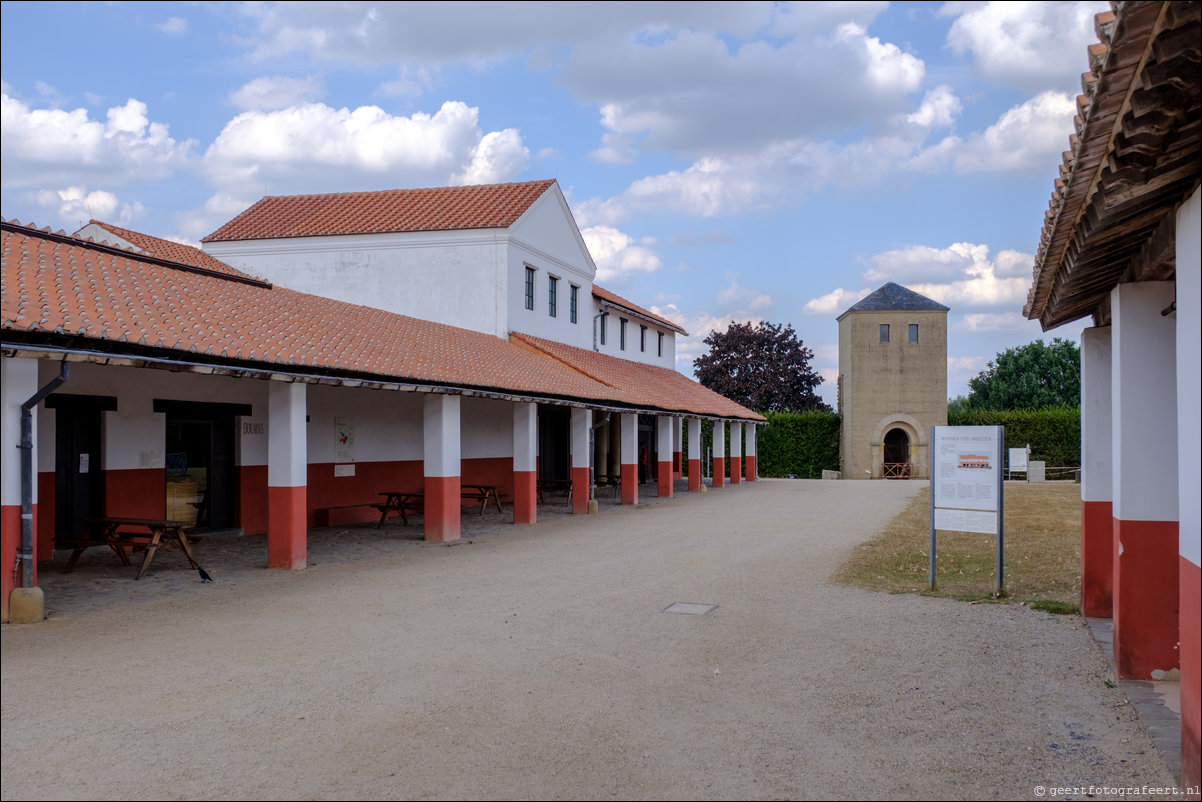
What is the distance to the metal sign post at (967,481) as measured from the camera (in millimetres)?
10664

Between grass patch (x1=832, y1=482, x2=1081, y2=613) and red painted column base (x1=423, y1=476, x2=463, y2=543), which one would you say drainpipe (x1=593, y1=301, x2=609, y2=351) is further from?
red painted column base (x1=423, y1=476, x2=463, y2=543)

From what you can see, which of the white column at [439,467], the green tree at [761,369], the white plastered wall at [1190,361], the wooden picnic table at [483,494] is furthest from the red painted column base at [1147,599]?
the green tree at [761,369]

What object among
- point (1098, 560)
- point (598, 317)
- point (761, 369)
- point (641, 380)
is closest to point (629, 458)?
point (641, 380)

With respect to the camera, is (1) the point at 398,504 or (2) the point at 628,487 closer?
(1) the point at 398,504

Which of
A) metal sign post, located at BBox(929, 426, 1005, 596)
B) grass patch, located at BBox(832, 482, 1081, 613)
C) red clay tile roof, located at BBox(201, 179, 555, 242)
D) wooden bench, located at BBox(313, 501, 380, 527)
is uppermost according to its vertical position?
red clay tile roof, located at BBox(201, 179, 555, 242)

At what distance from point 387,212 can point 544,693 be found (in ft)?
76.4

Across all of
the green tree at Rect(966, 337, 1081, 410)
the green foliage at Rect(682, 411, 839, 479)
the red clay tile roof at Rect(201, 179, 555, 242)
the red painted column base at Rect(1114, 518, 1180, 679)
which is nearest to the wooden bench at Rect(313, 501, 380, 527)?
the red clay tile roof at Rect(201, 179, 555, 242)

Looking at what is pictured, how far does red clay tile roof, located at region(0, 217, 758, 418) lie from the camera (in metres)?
9.96

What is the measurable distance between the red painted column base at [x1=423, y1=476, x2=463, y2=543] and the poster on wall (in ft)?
10.3

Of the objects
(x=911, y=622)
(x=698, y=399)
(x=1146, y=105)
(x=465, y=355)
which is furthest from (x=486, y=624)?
(x=698, y=399)

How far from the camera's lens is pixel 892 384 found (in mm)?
46656

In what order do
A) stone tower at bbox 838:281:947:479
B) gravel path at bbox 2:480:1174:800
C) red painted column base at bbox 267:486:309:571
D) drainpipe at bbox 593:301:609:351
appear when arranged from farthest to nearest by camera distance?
1. stone tower at bbox 838:281:947:479
2. drainpipe at bbox 593:301:609:351
3. red painted column base at bbox 267:486:309:571
4. gravel path at bbox 2:480:1174:800

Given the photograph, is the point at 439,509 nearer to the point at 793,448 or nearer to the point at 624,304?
the point at 624,304

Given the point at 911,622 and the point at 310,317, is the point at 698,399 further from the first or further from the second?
the point at 911,622
